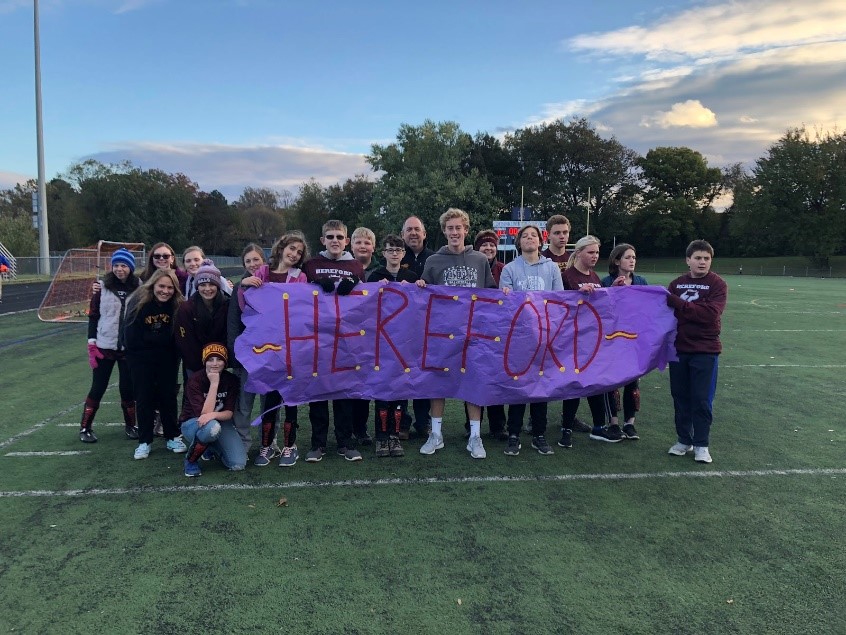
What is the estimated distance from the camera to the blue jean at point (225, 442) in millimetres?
4543

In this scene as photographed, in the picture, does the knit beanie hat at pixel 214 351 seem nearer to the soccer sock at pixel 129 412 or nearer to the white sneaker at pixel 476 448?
the soccer sock at pixel 129 412

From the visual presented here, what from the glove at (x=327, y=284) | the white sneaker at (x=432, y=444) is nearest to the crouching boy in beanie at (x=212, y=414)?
the glove at (x=327, y=284)

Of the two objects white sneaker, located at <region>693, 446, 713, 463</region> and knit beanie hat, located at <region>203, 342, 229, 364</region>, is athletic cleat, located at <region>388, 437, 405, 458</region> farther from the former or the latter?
white sneaker, located at <region>693, 446, 713, 463</region>

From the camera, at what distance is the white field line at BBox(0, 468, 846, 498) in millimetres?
4207

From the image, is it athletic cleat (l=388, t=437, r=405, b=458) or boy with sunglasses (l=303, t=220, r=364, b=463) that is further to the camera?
athletic cleat (l=388, t=437, r=405, b=458)

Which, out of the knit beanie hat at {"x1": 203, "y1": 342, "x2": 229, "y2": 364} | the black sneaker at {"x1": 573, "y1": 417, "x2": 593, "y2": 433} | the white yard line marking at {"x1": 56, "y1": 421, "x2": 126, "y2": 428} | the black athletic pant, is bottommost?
the white yard line marking at {"x1": 56, "y1": 421, "x2": 126, "y2": 428}

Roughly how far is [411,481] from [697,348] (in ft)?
9.02

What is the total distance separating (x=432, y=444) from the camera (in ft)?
16.8

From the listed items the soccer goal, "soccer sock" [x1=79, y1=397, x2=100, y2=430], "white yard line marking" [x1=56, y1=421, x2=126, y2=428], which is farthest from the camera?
the soccer goal

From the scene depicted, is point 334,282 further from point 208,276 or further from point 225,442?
point 225,442

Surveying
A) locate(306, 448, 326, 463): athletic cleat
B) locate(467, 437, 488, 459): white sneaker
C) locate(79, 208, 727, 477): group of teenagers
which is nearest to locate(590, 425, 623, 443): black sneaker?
locate(79, 208, 727, 477): group of teenagers

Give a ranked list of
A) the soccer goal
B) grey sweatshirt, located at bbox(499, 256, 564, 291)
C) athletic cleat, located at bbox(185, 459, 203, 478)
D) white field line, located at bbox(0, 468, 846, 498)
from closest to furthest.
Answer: white field line, located at bbox(0, 468, 846, 498) → athletic cleat, located at bbox(185, 459, 203, 478) → grey sweatshirt, located at bbox(499, 256, 564, 291) → the soccer goal

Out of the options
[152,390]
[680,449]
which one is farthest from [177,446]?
[680,449]

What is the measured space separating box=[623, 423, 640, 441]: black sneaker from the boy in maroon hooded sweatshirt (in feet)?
1.53
